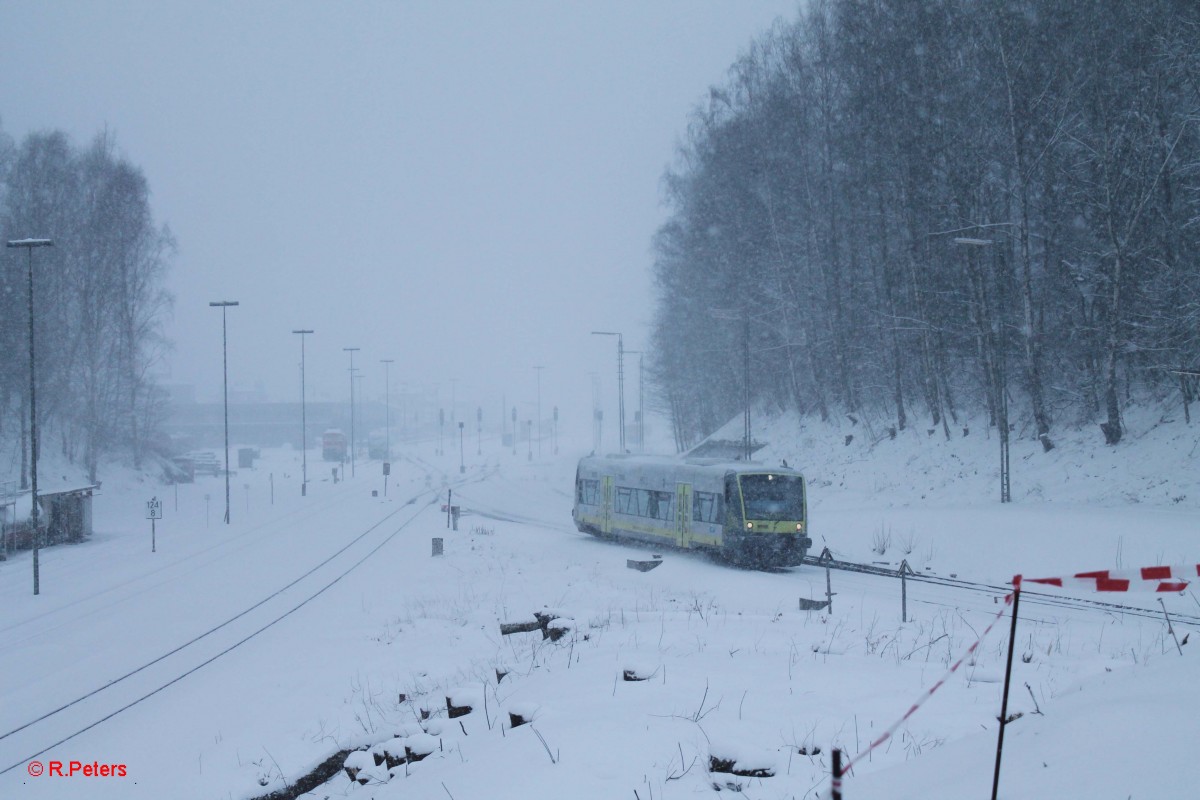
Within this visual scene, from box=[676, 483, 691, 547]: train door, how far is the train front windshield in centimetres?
258

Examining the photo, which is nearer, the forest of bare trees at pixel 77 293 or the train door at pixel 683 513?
the train door at pixel 683 513

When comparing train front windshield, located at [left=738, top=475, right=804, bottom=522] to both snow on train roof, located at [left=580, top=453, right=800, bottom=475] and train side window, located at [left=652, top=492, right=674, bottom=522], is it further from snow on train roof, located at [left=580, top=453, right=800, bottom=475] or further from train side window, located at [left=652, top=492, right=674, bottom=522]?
train side window, located at [left=652, top=492, right=674, bottom=522]

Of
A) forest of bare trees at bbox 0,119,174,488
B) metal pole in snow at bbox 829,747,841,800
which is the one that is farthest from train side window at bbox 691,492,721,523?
forest of bare trees at bbox 0,119,174,488

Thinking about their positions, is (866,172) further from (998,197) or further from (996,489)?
(996,489)

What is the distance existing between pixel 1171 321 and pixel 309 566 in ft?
82.5

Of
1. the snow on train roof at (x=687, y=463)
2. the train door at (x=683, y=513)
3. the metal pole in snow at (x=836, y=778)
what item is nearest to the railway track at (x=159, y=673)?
the snow on train roof at (x=687, y=463)

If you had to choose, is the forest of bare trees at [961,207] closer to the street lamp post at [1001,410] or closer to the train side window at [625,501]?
the street lamp post at [1001,410]

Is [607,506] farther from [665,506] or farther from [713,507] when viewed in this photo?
[713,507]

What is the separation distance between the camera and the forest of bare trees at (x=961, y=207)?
2138cm

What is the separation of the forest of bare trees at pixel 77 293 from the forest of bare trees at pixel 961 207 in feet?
103

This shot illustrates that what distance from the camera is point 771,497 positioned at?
73.5ft

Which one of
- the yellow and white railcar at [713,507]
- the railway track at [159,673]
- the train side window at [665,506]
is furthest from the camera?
the train side window at [665,506]

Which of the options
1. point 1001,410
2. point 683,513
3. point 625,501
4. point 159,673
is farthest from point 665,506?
point 159,673

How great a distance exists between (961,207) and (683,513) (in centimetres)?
1310
